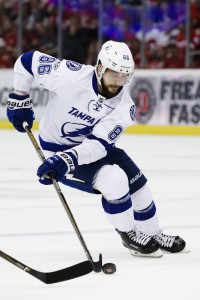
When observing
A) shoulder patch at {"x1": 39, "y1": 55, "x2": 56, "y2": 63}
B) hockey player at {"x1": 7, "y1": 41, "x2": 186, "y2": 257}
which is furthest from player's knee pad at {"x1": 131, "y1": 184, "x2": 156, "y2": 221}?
shoulder patch at {"x1": 39, "y1": 55, "x2": 56, "y2": 63}

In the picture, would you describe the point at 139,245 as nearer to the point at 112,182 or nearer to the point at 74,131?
the point at 112,182

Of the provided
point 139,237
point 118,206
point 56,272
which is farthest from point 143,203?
point 56,272

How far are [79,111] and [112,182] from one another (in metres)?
0.41

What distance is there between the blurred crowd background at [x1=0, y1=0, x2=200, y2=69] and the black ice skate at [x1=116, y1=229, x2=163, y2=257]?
26.5ft

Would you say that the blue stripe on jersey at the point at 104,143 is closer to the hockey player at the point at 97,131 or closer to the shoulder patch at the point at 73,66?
the hockey player at the point at 97,131

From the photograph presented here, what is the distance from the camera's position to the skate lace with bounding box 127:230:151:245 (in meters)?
4.35

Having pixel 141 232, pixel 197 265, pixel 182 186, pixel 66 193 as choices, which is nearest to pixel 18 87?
pixel 141 232

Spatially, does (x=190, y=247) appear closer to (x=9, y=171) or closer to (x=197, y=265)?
(x=197, y=265)

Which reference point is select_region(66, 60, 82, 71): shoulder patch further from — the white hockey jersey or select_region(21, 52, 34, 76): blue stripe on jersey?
select_region(21, 52, 34, 76): blue stripe on jersey

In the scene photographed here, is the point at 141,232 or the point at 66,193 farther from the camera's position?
the point at 66,193

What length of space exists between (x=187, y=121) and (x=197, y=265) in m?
8.18

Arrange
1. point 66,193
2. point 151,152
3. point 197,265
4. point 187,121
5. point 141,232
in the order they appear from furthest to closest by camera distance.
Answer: point 187,121
point 151,152
point 66,193
point 141,232
point 197,265

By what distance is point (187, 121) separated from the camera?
12.2 meters

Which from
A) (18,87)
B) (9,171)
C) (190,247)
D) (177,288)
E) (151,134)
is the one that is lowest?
(151,134)
